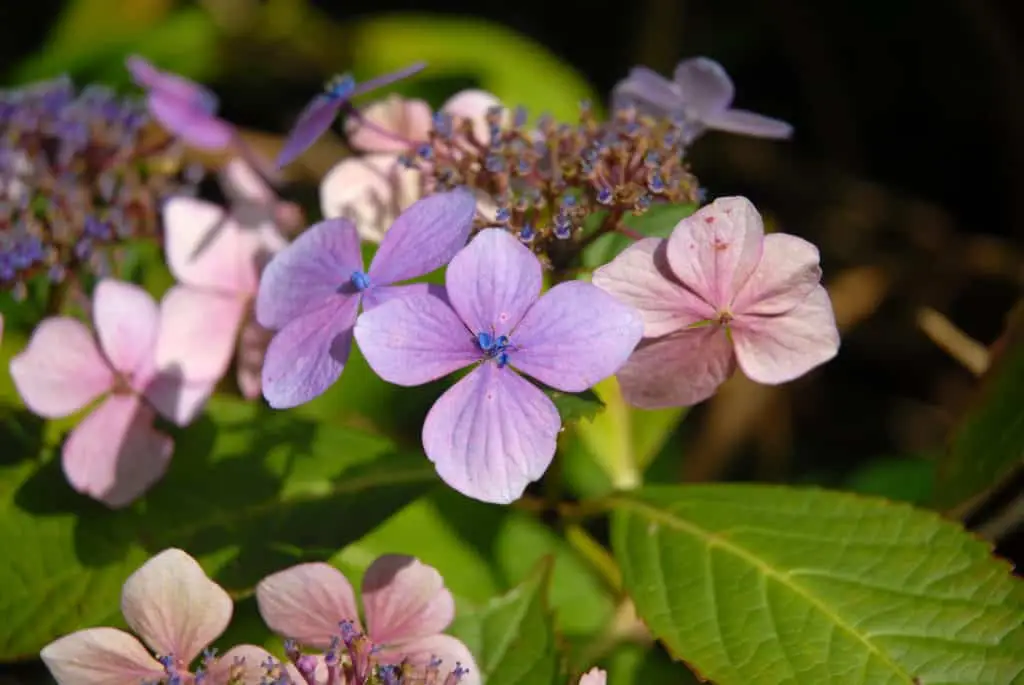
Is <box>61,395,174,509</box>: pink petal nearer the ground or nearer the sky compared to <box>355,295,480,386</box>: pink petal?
nearer the ground

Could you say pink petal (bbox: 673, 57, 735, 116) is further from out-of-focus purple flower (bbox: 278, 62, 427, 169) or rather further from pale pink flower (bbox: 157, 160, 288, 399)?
pale pink flower (bbox: 157, 160, 288, 399)

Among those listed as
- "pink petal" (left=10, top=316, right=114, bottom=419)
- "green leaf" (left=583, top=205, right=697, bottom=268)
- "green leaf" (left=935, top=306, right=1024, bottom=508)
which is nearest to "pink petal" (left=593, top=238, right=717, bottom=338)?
"green leaf" (left=583, top=205, right=697, bottom=268)

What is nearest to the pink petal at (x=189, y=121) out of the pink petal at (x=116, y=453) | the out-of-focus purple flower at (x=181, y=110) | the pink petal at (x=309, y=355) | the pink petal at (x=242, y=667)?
the out-of-focus purple flower at (x=181, y=110)

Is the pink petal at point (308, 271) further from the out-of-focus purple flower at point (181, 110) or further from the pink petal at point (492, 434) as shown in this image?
the out-of-focus purple flower at point (181, 110)

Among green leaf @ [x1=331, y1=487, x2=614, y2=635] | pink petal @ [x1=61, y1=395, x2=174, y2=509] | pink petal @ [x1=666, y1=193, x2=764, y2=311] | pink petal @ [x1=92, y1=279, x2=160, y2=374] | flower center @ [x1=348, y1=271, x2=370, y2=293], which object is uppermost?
pink petal @ [x1=666, y1=193, x2=764, y2=311]

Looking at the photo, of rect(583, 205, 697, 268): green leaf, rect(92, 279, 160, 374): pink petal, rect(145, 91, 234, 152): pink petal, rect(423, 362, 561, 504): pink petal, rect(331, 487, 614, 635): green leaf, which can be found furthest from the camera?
rect(331, 487, 614, 635): green leaf

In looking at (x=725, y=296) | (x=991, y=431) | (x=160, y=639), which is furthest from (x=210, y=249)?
(x=991, y=431)

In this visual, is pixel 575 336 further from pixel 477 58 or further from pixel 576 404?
pixel 477 58
